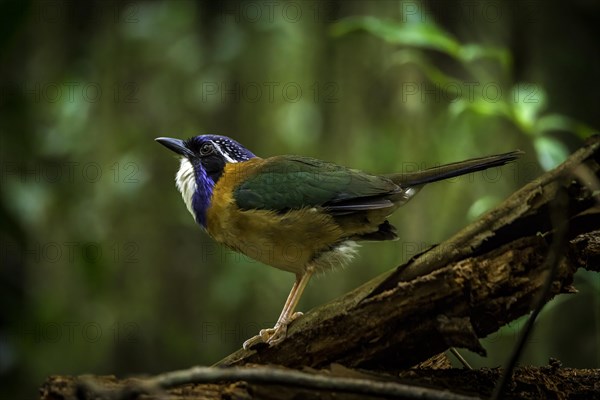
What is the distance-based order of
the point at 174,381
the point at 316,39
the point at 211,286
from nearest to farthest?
1. the point at 174,381
2. the point at 211,286
3. the point at 316,39

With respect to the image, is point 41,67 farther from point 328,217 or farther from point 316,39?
point 328,217

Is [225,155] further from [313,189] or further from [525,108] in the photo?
[525,108]

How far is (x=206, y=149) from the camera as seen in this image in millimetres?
4711

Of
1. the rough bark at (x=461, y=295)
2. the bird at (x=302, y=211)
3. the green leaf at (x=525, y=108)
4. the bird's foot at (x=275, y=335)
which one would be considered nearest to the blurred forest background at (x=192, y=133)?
the green leaf at (x=525, y=108)

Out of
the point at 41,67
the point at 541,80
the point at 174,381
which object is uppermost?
the point at 41,67

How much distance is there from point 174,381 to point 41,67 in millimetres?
6955

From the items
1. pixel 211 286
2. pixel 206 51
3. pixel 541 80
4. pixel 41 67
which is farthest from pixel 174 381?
pixel 41 67

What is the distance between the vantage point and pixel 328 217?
13.4 ft

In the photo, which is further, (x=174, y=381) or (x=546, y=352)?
(x=546, y=352)

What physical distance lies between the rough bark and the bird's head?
1820 mm

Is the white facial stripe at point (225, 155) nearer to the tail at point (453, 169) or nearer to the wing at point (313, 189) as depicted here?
the wing at point (313, 189)

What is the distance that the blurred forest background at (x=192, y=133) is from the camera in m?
6.45

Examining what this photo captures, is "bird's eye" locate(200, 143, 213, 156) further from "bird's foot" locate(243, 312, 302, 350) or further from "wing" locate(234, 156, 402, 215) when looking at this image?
"bird's foot" locate(243, 312, 302, 350)

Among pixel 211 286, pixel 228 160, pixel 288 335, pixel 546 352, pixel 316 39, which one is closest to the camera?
pixel 288 335
